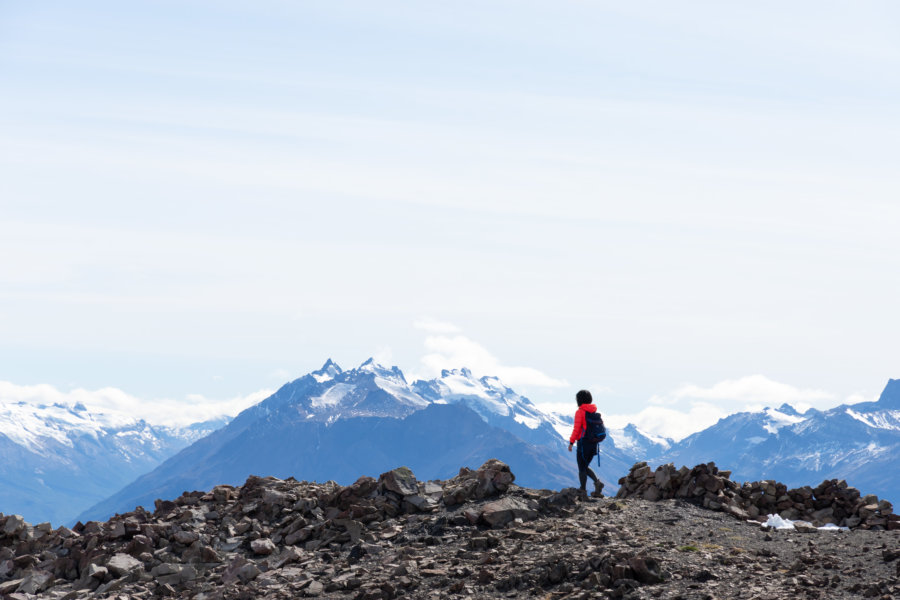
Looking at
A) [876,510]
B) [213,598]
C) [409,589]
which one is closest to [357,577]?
[409,589]

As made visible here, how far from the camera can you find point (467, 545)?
29781mm

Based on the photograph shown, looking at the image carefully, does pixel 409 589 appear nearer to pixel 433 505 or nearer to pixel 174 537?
pixel 433 505

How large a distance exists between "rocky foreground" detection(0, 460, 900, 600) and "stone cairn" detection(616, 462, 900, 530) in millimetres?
72

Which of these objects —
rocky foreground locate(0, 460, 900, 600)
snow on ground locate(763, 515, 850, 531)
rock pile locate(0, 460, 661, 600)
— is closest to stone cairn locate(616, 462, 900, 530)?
rocky foreground locate(0, 460, 900, 600)

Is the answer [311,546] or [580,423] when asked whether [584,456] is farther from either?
[311,546]

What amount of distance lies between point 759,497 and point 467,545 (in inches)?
544

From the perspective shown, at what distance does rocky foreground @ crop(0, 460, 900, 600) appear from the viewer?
2525 centimetres

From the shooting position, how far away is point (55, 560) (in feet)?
116

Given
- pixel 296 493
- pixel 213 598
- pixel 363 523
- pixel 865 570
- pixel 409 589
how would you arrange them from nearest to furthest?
pixel 865 570, pixel 409 589, pixel 213 598, pixel 363 523, pixel 296 493

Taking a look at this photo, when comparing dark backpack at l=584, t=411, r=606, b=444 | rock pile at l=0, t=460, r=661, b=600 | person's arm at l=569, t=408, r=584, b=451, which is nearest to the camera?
rock pile at l=0, t=460, r=661, b=600

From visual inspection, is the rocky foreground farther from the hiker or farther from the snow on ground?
the hiker

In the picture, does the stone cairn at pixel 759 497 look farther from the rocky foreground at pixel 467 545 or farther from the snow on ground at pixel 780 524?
the snow on ground at pixel 780 524

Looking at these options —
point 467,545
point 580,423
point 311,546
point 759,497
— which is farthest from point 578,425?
point 311,546

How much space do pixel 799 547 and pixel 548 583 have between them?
8.41m
